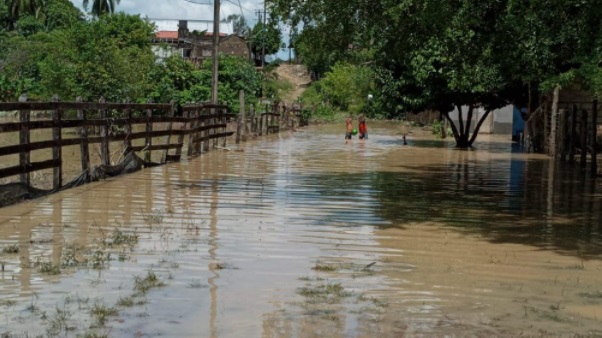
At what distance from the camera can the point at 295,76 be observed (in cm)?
12962

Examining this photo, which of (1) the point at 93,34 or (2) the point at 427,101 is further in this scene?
(1) the point at 93,34

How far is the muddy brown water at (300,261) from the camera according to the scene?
6555 millimetres

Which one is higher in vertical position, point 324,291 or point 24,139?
point 24,139

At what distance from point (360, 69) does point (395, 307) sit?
220 feet

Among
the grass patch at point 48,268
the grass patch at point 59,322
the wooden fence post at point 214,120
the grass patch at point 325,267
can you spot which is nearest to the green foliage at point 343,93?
the wooden fence post at point 214,120

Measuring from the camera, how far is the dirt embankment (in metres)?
118

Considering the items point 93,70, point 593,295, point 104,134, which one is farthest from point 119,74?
point 593,295

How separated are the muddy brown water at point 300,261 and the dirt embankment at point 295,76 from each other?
97715 mm

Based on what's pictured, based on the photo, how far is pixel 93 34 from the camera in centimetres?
4897

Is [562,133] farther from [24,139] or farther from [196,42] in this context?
[196,42]

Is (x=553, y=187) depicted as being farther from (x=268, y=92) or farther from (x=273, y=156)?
(x=268, y=92)

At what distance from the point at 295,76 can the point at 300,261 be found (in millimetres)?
121442

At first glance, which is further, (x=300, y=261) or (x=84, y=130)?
(x=84, y=130)

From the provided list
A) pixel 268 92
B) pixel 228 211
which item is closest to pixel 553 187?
pixel 228 211
